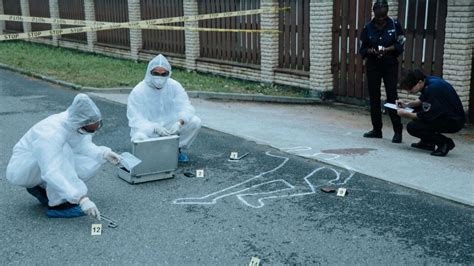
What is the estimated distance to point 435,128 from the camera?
7.91 meters

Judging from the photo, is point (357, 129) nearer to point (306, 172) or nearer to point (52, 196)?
point (306, 172)

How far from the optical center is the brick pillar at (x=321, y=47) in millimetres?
12324

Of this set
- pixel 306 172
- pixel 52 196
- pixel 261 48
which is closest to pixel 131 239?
pixel 52 196

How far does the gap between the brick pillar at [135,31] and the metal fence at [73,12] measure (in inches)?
155

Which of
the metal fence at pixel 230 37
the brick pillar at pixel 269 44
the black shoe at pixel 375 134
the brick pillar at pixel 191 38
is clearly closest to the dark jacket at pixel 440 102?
the black shoe at pixel 375 134

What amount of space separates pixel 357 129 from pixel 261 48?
4.82 m

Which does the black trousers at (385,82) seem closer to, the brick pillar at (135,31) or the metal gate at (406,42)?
the metal gate at (406,42)

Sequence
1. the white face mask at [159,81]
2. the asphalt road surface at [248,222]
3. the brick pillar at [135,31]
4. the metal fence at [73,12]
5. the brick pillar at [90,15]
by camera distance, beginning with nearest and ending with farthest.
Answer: the asphalt road surface at [248,222], the white face mask at [159,81], the brick pillar at [135,31], the brick pillar at [90,15], the metal fence at [73,12]

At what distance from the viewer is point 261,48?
1414 cm

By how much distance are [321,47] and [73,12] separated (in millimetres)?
13577

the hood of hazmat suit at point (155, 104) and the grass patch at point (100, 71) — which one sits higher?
the hood of hazmat suit at point (155, 104)

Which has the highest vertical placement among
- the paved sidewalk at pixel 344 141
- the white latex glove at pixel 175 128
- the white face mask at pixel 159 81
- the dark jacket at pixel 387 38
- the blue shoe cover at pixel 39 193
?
the dark jacket at pixel 387 38

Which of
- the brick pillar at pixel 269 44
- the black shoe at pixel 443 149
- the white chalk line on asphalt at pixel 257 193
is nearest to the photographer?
the white chalk line on asphalt at pixel 257 193

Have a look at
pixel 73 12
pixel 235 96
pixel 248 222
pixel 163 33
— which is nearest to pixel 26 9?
pixel 73 12
